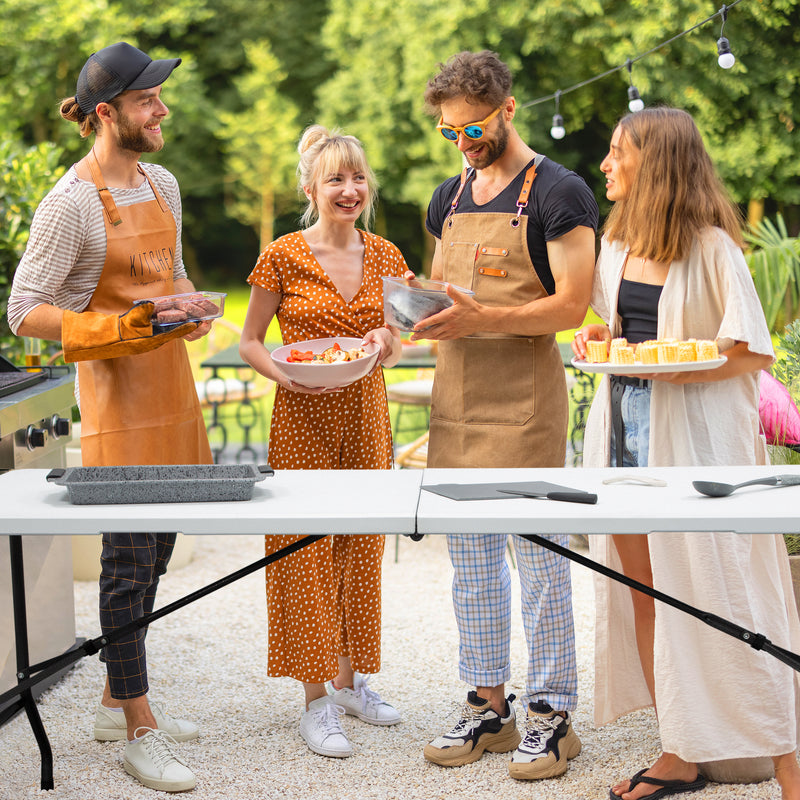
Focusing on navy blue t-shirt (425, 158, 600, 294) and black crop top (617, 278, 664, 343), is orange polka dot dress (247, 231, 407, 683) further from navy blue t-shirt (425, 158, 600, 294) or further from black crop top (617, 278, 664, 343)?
black crop top (617, 278, 664, 343)

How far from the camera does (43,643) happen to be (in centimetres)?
317

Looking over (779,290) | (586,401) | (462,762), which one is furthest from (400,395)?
(462,762)

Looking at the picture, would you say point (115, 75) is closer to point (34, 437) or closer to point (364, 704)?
point (34, 437)

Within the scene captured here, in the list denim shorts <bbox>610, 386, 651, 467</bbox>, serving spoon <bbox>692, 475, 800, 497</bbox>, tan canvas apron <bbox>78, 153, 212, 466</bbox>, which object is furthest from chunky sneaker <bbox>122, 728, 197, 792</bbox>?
serving spoon <bbox>692, 475, 800, 497</bbox>

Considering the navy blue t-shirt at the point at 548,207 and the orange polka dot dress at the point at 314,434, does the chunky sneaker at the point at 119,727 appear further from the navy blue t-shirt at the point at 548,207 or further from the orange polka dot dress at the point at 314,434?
the navy blue t-shirt at the point at 548,207

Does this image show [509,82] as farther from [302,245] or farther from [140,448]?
[140,448]

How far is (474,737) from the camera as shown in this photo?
111 inches

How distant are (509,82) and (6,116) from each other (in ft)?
43.4

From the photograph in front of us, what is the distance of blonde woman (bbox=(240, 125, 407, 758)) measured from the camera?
285 cm

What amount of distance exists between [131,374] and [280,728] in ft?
3.90

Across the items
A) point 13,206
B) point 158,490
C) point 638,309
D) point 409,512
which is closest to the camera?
point 409,512

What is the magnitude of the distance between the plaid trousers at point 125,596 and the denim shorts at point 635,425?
4.09 feet

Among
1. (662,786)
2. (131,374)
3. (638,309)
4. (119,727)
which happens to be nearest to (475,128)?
(638,309)

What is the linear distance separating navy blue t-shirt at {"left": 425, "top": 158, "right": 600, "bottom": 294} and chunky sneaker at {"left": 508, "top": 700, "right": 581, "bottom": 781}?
1174 mm
